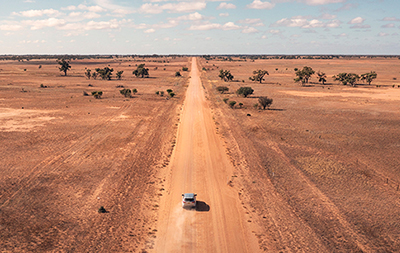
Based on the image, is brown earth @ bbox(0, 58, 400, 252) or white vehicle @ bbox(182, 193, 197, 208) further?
white vehicle @ bbox(182, 193, 197, 208)

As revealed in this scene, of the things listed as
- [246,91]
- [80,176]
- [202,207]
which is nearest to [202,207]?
[202,207]

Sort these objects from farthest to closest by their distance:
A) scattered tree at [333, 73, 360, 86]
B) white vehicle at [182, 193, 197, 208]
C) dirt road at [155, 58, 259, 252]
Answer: scattered tree at [333, 73, 360, 86] → white vehicle at [182, 193, 197, 208] → dirt road at [155, 58, 259, 252]

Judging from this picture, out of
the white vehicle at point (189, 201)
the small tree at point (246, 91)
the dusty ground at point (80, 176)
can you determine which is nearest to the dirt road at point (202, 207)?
the white vehicle at point (189, 201)

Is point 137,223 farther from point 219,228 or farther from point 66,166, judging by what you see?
point 66,166

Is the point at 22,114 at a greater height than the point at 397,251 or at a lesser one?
greater

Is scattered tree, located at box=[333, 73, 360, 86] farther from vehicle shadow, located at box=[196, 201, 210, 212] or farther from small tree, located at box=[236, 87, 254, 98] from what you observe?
vehicle shadow, located at box=[196, 201, 210, 212]

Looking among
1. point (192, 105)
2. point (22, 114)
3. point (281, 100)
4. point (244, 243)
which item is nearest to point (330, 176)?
point (244, 243)

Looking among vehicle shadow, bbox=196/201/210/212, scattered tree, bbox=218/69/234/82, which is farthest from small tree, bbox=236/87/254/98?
vehicle shadow, bbox=196/201/210/212
